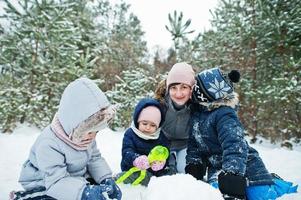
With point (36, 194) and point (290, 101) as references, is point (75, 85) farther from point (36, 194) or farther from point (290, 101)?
point (290, 101)

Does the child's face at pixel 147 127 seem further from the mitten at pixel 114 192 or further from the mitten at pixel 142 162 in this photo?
the mitten at pixel 114 192

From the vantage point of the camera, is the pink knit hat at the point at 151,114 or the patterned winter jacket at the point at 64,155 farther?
the pink knit hat at the point at 151,114

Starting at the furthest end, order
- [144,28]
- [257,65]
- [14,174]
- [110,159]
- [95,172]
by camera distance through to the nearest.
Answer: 1. [144,28]
2. [257,65]
3. [110,159]
4. [14,174]
5. [95,172]

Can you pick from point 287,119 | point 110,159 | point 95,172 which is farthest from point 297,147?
point 95,172

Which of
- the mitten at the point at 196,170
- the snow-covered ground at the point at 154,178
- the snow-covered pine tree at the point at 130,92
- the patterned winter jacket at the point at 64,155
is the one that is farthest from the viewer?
the snow-covered pine tree at the point at 130,92

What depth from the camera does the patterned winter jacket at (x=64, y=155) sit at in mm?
1695

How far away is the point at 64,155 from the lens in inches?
70.4

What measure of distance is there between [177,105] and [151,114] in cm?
22

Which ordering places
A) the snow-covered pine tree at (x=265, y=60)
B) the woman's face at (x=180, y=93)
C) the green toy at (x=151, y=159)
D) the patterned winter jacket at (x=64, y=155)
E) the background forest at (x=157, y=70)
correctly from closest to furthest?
the patterned winter jacket at (x=64, y=155)
the green toy at (x=151, y=159)
the woman's face at (x=180, y=93)
the snow-covered pine tree at (x=265, y=60)
the background forest at (x=157, y=70)

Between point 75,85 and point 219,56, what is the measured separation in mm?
7529

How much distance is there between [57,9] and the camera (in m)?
7.31

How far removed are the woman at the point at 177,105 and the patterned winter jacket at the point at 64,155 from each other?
2.77 ft

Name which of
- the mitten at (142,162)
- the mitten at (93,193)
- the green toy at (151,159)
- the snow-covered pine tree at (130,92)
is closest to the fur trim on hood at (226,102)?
the green toy at (151,159)

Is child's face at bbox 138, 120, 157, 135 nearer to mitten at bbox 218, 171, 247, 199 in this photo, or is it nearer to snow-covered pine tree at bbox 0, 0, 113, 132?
mitten at bbox 218, 171, 247, 199
